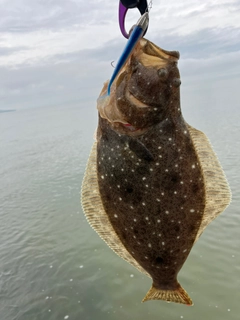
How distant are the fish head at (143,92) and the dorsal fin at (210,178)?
1.17 ft

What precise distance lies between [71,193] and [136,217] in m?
15.2

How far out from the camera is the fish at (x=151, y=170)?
2.52m

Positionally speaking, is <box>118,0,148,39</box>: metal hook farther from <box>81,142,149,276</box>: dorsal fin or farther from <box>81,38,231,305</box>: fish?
<box>81,142,149,276</box>: dorsal fin

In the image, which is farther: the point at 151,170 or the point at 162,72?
the point at 151,170

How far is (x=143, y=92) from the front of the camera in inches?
99.7

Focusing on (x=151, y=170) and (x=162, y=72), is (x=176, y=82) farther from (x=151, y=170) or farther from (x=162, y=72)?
(x=151, y=170)

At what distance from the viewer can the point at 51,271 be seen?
1040 cm

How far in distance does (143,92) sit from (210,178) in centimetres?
101

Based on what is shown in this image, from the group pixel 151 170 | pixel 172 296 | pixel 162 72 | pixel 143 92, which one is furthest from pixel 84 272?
pixel 162 72

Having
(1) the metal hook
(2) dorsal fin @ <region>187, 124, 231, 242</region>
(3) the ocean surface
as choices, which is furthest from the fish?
(3) the ocean surface

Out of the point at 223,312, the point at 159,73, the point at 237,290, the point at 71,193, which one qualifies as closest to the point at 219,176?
the point at 159,73

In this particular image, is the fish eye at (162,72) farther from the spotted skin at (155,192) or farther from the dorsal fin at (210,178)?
the dorsal fin at (210,178)

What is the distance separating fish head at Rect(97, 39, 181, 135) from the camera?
2459mm

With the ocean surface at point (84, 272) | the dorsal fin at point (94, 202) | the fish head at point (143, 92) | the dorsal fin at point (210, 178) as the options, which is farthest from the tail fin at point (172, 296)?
the ocean surface at point (84, 272)
